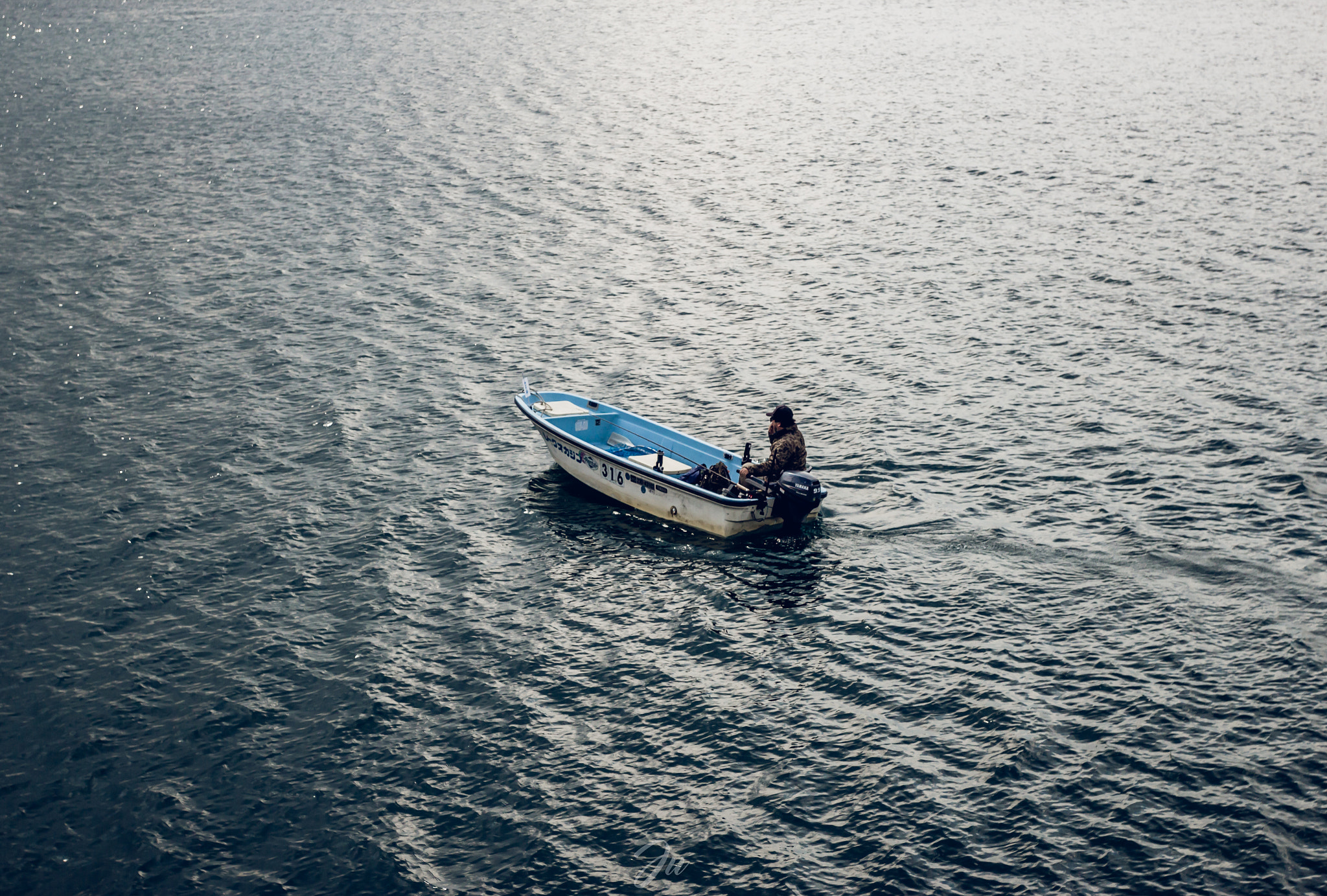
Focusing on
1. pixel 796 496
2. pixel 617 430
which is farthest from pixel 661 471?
pixel 796 496

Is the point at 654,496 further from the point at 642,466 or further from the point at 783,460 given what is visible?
the point at 783,460

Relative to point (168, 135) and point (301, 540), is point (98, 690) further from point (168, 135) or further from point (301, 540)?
point (168, 135)

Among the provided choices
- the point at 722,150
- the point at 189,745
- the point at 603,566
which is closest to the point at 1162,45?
the point at 722,150

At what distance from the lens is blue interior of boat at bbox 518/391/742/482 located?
3409cm

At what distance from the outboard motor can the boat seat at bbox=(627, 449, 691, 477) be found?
3.61 m

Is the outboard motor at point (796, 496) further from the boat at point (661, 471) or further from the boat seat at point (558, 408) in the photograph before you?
the boat seat at point (558, 408)

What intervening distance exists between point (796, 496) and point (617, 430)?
310 inches

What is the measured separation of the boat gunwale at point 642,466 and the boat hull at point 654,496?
28 mm

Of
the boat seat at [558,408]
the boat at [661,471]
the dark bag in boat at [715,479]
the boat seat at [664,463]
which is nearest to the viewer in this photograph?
the boat at [661,471]

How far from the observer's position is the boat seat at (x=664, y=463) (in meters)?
33.2

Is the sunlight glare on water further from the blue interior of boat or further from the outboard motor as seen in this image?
the blue interior of boat

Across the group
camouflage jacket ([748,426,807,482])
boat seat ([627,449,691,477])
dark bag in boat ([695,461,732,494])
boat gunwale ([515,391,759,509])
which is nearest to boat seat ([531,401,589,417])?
boat gunwale ([515,391,759,509])

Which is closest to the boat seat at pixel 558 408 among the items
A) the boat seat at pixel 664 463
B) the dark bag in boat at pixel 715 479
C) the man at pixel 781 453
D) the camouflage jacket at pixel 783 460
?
the boat seat at pixel 664 463

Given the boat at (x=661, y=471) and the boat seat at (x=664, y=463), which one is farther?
the boat seat at (x=664, y=463)
